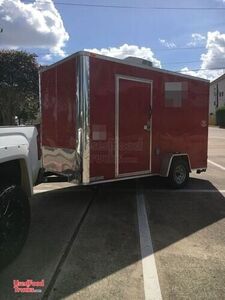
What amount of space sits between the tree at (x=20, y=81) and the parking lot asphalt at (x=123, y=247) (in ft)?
83.9

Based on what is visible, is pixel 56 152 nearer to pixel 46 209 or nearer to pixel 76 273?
pixel 46 209

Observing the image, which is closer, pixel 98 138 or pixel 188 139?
pixel 98 138

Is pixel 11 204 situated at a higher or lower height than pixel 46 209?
higher

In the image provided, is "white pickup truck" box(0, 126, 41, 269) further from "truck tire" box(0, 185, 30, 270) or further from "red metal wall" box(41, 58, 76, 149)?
"red metal wall" box(41, 58, 76, 149)

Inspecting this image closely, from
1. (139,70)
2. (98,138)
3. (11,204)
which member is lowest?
(11,204)

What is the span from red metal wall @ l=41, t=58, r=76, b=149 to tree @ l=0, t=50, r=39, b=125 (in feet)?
82.3

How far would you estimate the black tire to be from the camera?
393 inches

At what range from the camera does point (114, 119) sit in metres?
8.28

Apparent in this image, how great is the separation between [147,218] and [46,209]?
6.18 ft

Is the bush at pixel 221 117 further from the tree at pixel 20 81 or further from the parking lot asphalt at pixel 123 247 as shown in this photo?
the parking lot asphalt at pixel 123 247

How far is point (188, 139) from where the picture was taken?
10.6m

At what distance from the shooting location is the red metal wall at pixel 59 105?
7.93m

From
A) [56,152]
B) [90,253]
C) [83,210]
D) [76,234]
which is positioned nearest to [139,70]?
[56,152]

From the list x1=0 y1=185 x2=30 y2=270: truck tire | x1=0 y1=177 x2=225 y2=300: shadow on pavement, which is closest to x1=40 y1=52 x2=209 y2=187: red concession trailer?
x1=0 y1=177 x2=225 y2=300: shadow on pavement
